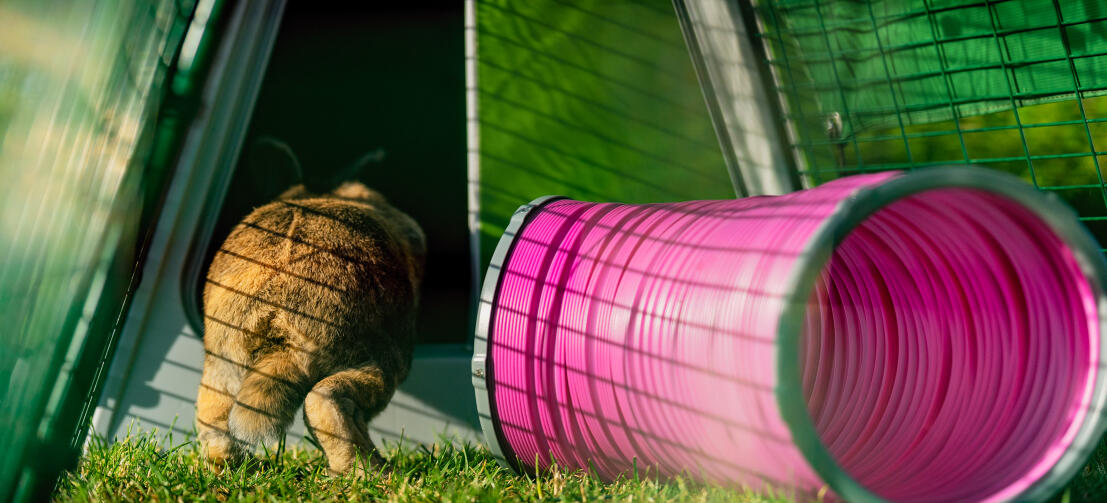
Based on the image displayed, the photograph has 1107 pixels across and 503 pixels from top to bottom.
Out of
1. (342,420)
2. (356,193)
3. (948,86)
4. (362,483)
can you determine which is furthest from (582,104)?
(362,483)

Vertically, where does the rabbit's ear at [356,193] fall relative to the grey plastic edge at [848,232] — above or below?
below

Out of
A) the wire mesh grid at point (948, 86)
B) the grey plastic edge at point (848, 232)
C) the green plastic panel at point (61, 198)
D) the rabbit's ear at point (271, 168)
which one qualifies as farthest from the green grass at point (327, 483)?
the wire mesh grid at point (948, 86)

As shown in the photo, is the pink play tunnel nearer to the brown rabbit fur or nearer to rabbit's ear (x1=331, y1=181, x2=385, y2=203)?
the brown rabbit fur

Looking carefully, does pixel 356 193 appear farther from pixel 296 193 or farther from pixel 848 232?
pixel 848 232

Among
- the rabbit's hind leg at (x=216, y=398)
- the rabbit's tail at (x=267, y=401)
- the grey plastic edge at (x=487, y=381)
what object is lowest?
the rabbit's hind leg at (x=216, y=398)

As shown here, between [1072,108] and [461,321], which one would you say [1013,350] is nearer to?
[1072,108]

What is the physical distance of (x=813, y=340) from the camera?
84.1 inches

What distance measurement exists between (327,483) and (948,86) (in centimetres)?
220

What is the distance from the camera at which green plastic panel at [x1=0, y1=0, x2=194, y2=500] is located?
144 cm

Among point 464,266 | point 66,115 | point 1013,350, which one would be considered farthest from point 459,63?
point 1013,350

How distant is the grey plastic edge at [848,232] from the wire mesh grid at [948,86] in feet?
3.65

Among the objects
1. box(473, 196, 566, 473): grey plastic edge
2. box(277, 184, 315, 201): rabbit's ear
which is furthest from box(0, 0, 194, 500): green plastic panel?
box(473, 196, 566, 473): grey plastic edge

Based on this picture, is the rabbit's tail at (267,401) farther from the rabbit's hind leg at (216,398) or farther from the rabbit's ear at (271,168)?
the rabbit's ear at (271,168)

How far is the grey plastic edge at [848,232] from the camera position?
4.42ft
